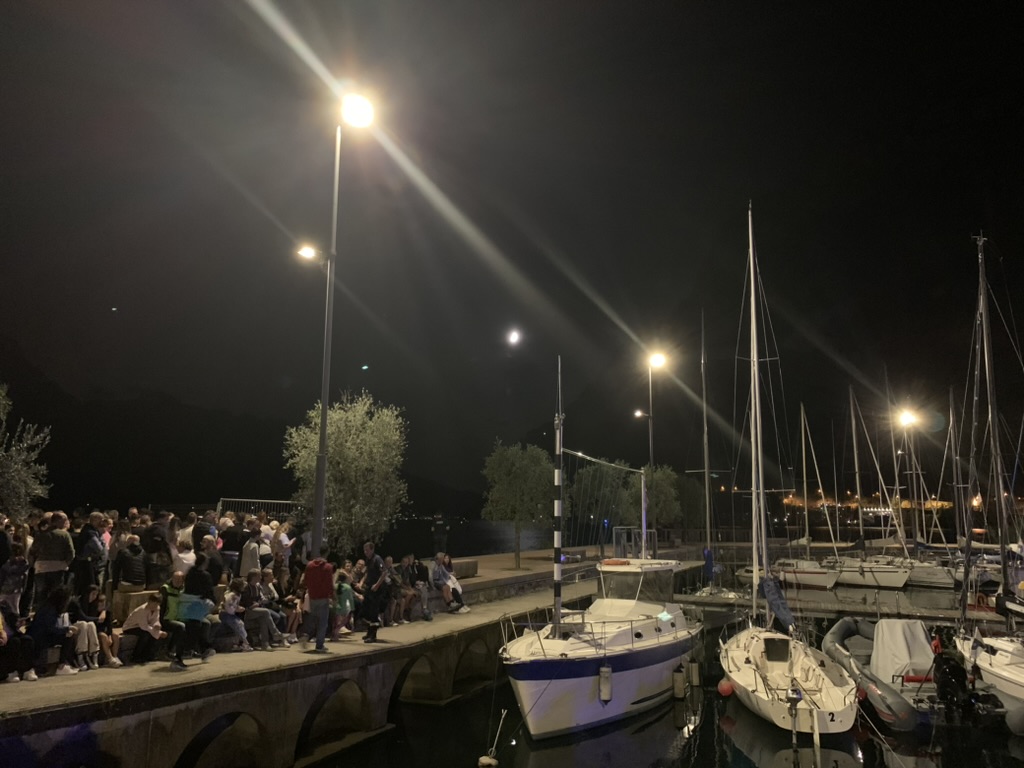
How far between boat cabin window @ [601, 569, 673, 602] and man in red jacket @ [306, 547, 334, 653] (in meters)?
9.65

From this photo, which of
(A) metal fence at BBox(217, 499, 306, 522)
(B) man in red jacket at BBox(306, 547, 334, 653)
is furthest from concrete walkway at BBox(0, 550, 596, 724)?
(A) metal fence at BBox(217, 499, 306, 522)

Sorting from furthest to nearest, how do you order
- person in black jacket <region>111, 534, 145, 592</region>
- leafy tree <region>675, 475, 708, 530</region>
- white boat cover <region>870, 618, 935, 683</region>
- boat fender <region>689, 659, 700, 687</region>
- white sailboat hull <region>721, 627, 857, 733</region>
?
leafy tree <region>675, 475, 708, 530</region>, boat fender <region>689, 659, 700, 687</region>, white boat cover <region>870, 618, 935, 683</region>, white sailboat hull <region>721, 627, 857, 733</region>, person in black jacket <region>111, 534, 145, 592</region>

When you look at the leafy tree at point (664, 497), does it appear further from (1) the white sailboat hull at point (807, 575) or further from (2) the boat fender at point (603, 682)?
(2) the boat fender at point (603, 682)

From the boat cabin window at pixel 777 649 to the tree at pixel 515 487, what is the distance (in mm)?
25682

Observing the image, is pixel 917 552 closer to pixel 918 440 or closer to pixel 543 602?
pixel 918 440

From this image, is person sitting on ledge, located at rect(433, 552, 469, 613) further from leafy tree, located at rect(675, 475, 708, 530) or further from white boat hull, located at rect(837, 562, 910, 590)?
leafy tree, located at rect(675, 475, 708, 530)

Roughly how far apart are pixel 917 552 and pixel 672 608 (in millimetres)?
29014

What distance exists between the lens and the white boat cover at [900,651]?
56.2ft

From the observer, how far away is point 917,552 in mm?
40469

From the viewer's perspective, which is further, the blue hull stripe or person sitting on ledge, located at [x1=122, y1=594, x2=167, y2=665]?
the blue hull stripe

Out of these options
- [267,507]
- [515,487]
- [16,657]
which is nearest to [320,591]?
[16,657]

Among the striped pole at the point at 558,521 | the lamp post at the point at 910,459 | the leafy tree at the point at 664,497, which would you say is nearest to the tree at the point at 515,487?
the leafy tree at the point at 664,497

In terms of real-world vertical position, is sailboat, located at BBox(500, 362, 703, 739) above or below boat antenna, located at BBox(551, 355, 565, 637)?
below

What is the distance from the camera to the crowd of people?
10.3 meters
